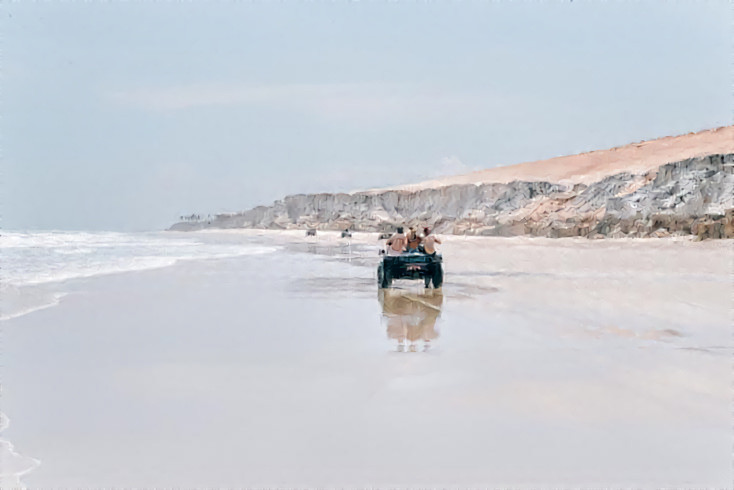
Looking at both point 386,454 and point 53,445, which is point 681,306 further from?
point 53,445

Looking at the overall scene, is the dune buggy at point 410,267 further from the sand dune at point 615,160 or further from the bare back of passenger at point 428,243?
the sand dune at point 615,160

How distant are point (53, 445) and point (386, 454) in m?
2.47

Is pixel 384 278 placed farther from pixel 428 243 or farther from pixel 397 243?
pixel 428 243

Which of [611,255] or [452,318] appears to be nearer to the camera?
[452,318]

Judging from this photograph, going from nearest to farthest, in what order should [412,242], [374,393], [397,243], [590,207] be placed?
[374,393]
[397,243]
[412,242]
[590,207]

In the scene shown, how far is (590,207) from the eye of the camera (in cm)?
5928

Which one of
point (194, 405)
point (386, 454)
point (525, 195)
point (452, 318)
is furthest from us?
point (525, 195)

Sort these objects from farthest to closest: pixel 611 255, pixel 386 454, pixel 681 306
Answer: pixel 611 255 < pixel 681 306 < pixel 386 454

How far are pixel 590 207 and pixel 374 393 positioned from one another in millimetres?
56088

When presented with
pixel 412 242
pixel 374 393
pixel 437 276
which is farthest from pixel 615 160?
pixel 374 393

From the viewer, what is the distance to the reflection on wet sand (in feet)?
31.8

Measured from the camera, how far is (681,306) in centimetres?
1284

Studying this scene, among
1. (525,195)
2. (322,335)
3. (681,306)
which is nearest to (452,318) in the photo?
(322,335)

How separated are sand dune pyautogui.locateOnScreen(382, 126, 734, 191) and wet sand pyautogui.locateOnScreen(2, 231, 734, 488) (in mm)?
75876
